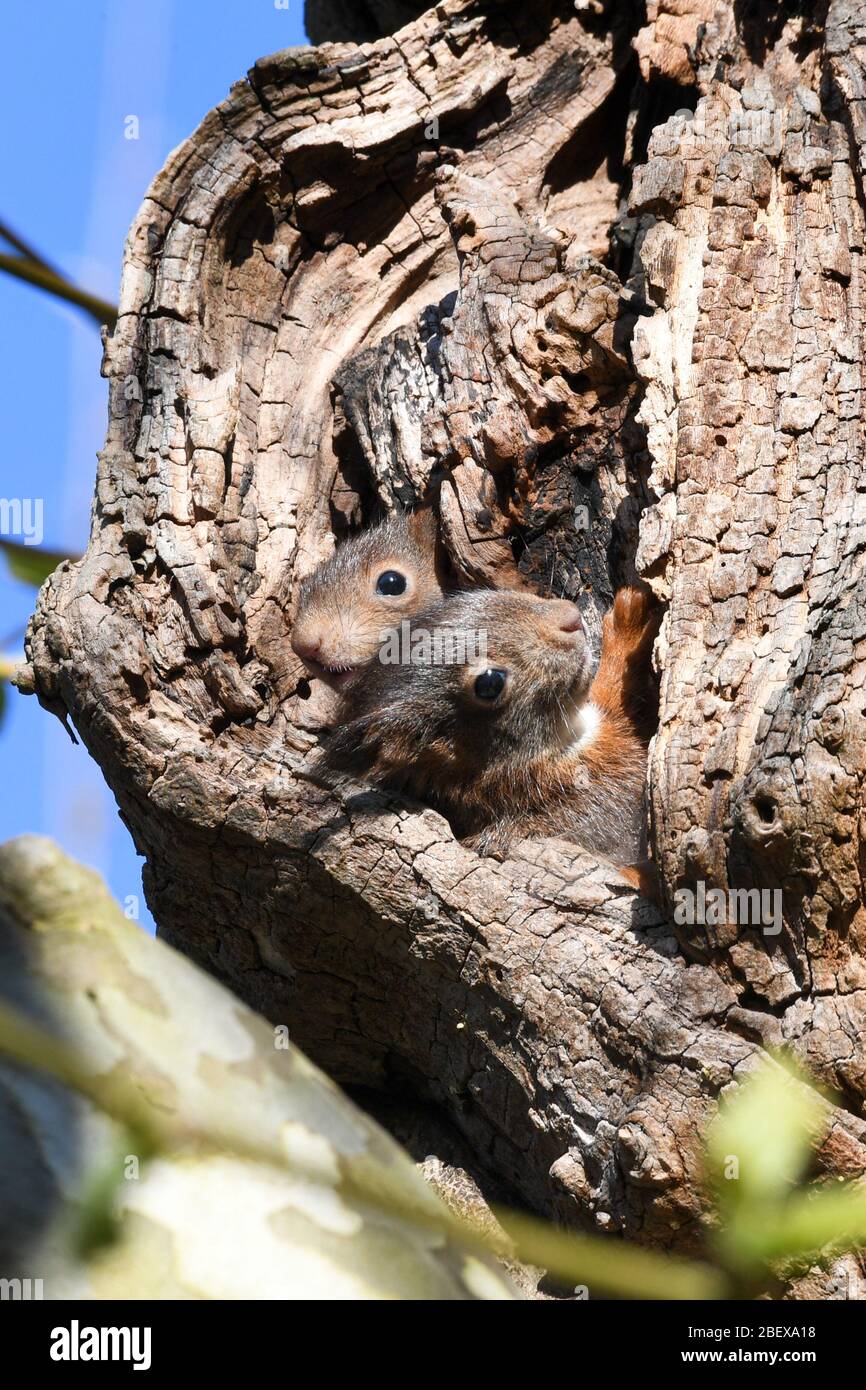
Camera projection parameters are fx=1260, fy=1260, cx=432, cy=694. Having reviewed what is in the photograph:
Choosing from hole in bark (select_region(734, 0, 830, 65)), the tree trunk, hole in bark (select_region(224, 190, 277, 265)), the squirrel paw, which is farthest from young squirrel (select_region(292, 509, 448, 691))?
hole in bark (select_region(734, 0, 830, 65))

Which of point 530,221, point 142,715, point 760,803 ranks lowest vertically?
point 760,803

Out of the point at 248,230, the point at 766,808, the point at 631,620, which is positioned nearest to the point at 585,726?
the point at 631,620

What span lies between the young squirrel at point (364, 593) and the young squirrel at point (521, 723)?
247 millimetres

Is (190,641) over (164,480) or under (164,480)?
under

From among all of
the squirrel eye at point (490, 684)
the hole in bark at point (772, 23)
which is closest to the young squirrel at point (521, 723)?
the squirrel eye at point (490, 684)

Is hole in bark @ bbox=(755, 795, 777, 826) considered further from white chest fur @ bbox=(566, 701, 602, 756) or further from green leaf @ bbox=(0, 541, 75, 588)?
white chest fur @ bbox=(566, 701, 602, 756)

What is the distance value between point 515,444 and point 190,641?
1609 mm

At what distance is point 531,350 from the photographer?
525 centimetres

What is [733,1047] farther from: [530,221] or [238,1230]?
[530,221]

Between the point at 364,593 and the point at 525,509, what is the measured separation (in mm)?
1275

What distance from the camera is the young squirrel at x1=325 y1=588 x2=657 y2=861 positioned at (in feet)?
18.1

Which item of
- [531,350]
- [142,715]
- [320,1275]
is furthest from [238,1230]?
[531,350]

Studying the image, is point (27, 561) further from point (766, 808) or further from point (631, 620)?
point (631, 620)

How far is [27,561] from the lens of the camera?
2605 millimetres
